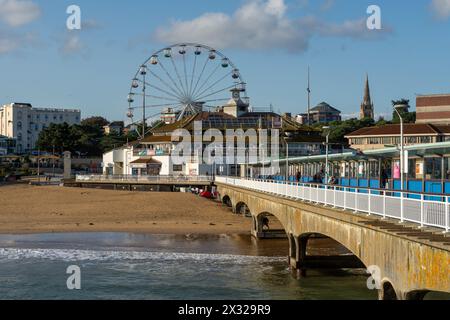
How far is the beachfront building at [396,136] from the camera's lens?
10225 cm

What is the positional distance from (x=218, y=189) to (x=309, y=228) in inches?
1787

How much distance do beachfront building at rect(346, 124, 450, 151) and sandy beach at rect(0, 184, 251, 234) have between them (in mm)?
43626

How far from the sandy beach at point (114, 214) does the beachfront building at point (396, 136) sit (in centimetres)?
4363

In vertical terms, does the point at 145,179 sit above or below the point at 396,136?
below

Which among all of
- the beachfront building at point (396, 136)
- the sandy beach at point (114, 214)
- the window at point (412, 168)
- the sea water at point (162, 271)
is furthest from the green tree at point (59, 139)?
the window at point (412, 168)

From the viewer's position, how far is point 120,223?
5444 cm

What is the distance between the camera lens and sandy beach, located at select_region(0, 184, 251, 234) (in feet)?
168

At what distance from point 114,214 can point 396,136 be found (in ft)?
194

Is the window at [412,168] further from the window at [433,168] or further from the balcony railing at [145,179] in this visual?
the balcony railing at [145,179]

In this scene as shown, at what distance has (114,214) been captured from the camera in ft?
193

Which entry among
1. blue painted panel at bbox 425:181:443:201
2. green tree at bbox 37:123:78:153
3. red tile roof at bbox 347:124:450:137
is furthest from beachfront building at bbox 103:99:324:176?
blue painted panel at bbox 425:181:443:201

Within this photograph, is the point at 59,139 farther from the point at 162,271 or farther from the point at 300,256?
the point at 300,256

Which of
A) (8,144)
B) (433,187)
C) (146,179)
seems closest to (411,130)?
(146,179)
